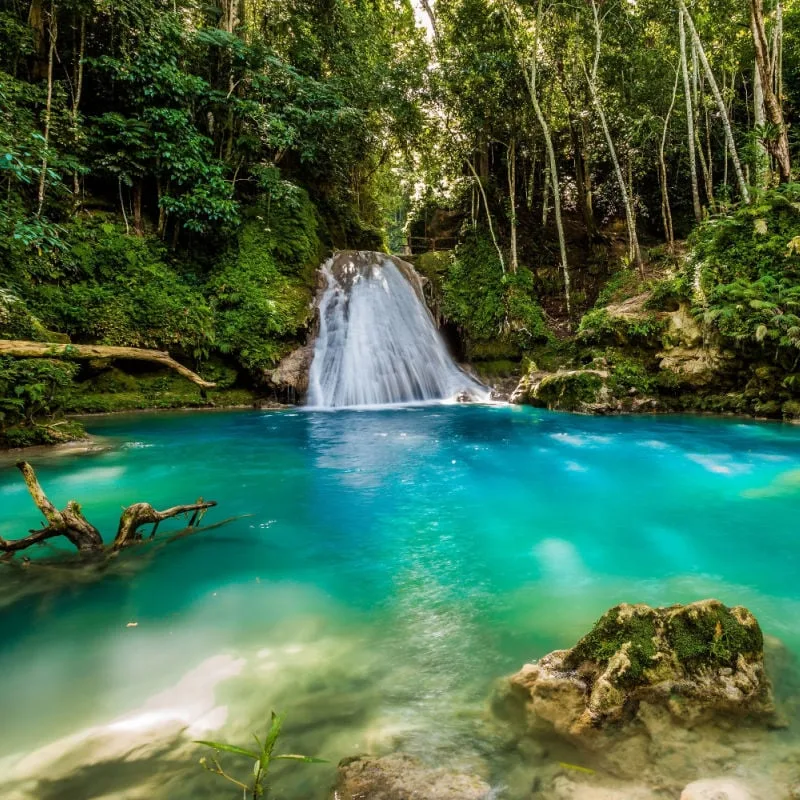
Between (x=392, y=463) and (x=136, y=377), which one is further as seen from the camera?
(x=136, y=377)

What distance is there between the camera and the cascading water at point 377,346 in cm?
1291

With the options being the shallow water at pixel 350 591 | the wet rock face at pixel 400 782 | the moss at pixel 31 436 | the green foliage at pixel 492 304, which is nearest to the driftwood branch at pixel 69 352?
the moss at pixel 31 436

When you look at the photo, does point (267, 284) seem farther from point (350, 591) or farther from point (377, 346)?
point (350, 591)

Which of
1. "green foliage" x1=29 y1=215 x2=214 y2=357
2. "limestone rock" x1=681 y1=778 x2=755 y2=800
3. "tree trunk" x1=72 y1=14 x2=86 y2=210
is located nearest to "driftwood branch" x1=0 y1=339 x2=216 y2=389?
"green foliage" x1=29 y1=215 x2=214 y2=357

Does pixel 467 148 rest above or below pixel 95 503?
above

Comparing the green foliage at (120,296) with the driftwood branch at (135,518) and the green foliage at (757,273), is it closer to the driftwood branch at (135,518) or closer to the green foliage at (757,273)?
the driftwood branch at (135,518)

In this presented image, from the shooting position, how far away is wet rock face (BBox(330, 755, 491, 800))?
163 cm

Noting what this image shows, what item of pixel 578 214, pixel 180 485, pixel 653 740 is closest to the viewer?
pixel 653 740

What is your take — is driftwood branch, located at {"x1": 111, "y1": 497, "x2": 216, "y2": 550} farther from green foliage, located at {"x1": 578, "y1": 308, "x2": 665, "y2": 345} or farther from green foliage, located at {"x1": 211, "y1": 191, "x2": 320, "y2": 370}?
green foliage, located at {"x1": 578, "y1": 308, "x2": 665, "y2": 345}

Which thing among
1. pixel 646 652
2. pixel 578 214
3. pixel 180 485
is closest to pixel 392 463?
pixel 180 485

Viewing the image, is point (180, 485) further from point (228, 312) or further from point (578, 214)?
point (578, 214)

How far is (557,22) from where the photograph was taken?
15648mm

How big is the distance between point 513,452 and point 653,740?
5636 millimetres

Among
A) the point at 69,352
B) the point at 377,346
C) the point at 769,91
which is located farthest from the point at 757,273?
the point at 69,352
